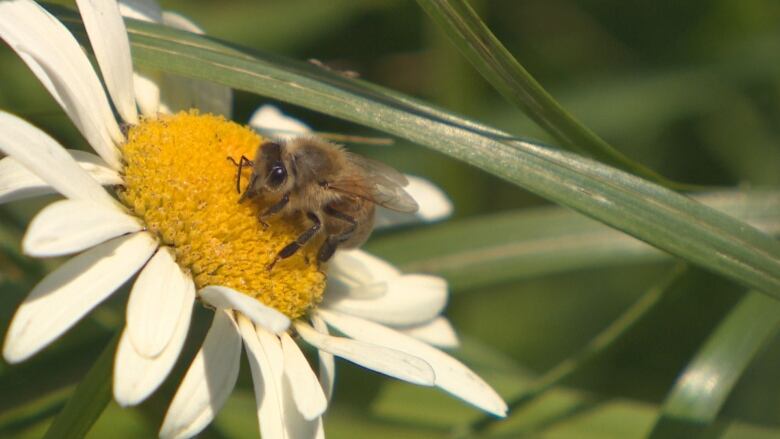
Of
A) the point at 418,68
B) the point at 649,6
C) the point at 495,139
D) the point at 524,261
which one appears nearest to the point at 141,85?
the point at 495,139

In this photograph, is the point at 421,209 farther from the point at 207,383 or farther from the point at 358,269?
the point at 207,383

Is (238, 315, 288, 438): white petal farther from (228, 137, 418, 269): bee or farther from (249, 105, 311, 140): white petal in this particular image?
(249, 105, 311, 140): white petal

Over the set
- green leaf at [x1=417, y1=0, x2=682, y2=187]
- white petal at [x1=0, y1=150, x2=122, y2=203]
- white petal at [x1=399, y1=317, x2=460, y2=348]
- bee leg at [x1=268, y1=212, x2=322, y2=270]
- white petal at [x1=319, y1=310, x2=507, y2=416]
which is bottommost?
white petal at [x1=0, y1=150, x2=122, y2=203]

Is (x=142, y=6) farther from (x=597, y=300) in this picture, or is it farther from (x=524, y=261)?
(x=597, y=300)

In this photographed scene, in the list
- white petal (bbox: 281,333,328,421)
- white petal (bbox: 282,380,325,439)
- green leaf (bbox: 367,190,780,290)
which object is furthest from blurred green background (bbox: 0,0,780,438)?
white petal (bbox: 282,380,325,439)

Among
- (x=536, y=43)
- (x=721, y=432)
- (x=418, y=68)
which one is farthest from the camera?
(x=536, y=43)

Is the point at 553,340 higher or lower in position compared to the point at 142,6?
higher

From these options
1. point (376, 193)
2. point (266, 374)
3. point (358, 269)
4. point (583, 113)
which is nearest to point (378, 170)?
point (376, 193)
